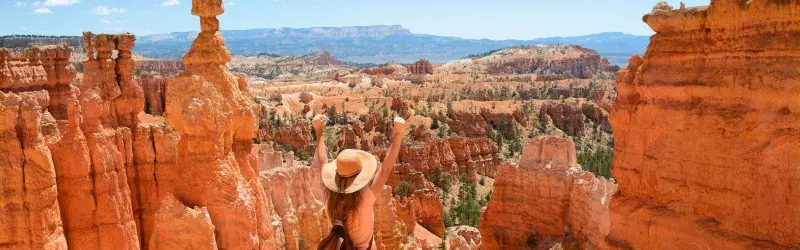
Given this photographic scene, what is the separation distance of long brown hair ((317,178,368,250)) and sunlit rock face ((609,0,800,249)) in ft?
10.2

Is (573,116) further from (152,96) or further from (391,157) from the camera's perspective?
(391,157)

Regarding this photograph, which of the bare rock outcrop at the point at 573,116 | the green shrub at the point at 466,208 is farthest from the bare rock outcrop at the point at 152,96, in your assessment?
the bare rock outcrop at the point at 573,116

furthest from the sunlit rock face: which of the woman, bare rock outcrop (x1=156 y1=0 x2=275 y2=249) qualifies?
bare rock outcrop (x1=156 y1=0 x2=275 y2=249)

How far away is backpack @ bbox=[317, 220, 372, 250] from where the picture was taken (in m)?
5.49

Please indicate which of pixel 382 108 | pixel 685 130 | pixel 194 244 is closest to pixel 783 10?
pixel 685 130

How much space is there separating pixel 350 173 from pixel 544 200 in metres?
9.39

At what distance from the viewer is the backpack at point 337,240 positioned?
216 inches

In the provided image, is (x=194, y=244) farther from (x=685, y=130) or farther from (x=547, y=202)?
(x=547, y=202)

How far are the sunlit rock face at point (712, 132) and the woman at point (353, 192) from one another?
284 cm

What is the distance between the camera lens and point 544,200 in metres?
14.0

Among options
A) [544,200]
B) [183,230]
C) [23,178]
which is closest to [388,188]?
[544,200]

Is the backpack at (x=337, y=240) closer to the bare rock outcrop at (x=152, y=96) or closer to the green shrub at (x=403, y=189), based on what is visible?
the green shrub at (x=403, y=189)

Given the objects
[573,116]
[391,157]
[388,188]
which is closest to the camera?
[391,157]

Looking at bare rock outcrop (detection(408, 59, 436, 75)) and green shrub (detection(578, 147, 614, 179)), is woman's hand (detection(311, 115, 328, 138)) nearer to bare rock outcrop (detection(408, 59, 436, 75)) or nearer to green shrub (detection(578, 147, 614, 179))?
green shrub (detection(578, 147, 614, 179))
